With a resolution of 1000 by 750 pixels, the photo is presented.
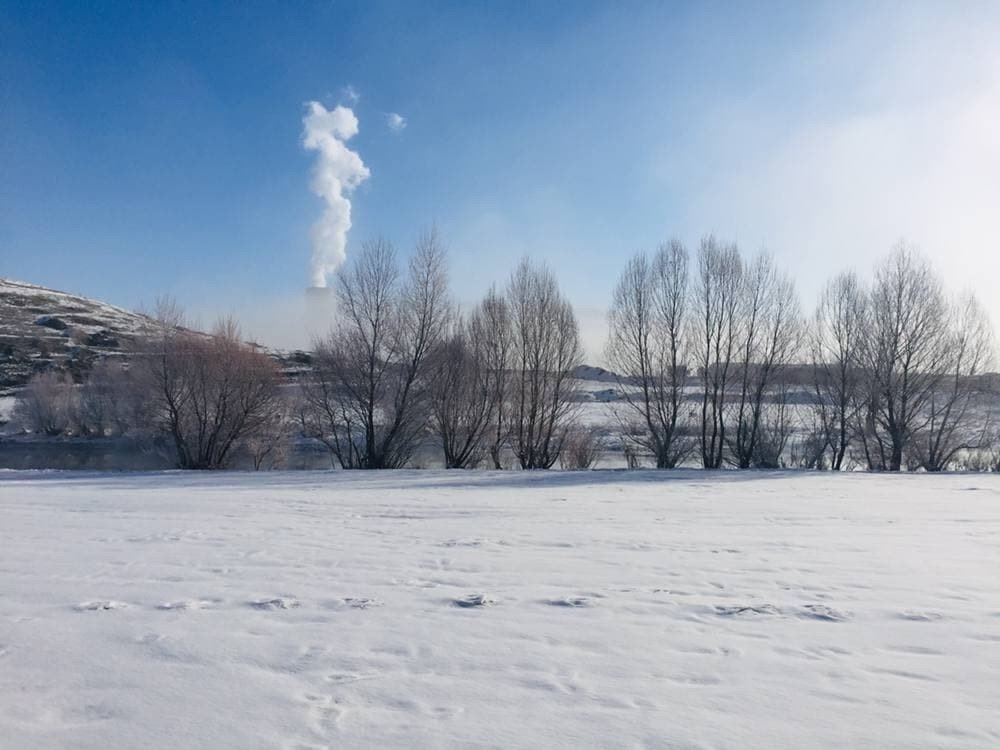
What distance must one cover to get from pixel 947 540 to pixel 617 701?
6102 millimetres

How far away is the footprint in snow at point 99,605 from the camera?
4.29 m

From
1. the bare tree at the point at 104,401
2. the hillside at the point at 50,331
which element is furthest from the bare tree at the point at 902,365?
the hillside at the point at 50,331

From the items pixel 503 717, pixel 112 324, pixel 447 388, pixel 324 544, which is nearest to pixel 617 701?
pixel 503 717

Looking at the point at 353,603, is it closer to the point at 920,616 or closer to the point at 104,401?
the point at 920,616

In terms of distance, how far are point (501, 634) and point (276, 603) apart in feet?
6.10

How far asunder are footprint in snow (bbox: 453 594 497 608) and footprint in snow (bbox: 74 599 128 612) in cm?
252

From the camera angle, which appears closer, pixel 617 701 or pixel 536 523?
pixel 617 701

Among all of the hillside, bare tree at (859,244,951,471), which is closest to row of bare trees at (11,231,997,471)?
bare tree at (859,244,951,471)

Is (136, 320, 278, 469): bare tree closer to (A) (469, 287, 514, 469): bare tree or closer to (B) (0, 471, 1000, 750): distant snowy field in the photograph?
→ (A) (469, 287, 514, 469): bare tree

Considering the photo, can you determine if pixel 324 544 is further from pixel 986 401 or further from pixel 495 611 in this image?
pixel 986 401

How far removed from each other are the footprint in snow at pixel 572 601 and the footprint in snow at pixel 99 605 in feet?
10.7

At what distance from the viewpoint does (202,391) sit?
21562mm

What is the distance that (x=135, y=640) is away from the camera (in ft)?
12.1

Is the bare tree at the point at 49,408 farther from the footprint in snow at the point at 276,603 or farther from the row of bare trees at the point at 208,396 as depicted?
the footprint in snow at the point at 276,603
